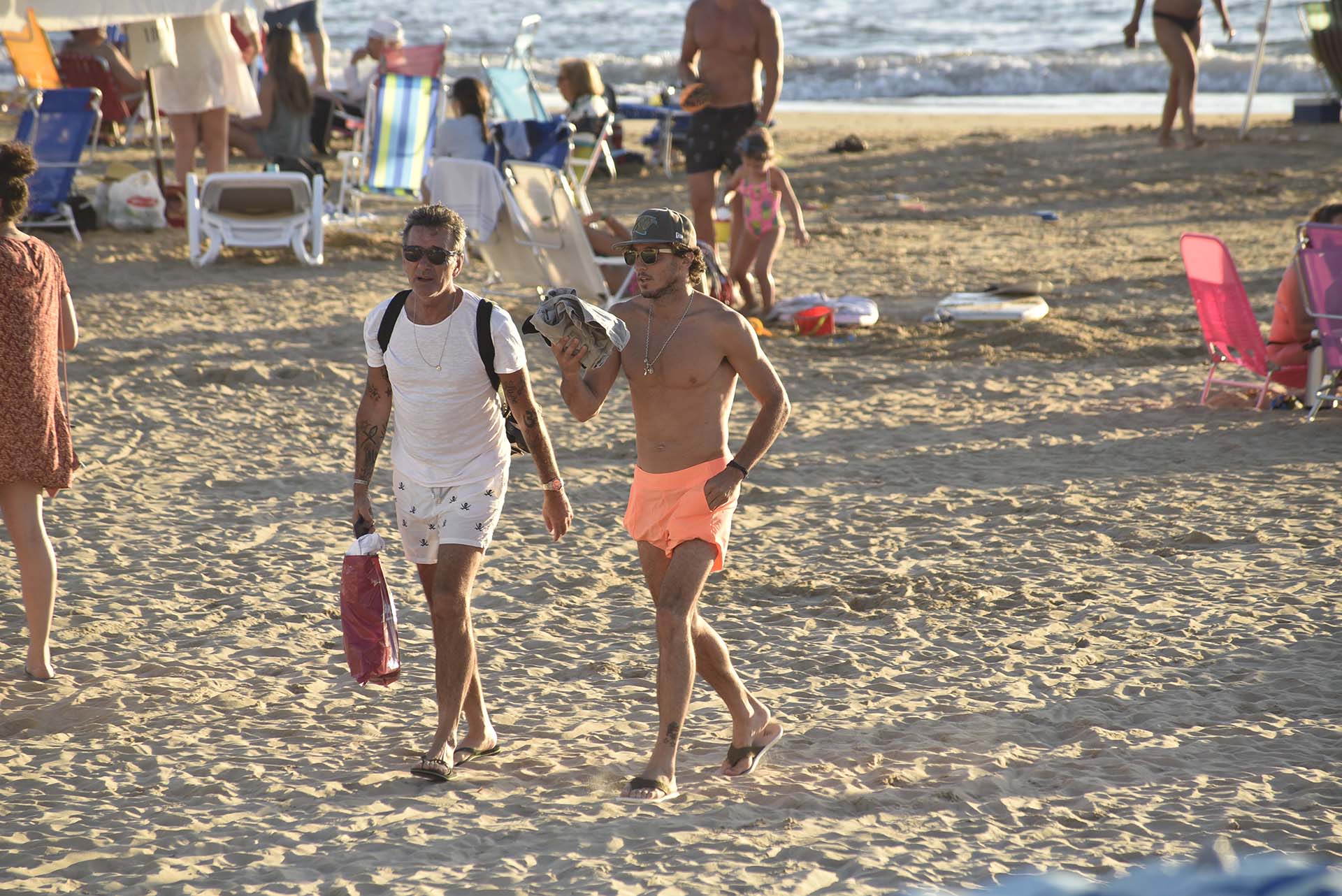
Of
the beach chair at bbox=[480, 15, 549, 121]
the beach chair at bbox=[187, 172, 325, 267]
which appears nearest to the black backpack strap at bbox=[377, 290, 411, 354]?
the beach chair at bbox=[187, 172, 325, 267]

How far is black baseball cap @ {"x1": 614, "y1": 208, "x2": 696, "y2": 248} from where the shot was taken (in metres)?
3.29

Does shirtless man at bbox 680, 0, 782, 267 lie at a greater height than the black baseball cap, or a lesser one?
greater

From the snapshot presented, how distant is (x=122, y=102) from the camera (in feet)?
50.3

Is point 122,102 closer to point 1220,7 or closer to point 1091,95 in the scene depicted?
point 1220,7

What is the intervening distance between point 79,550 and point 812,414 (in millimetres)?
3459

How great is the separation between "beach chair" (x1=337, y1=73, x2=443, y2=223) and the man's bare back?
2.94m

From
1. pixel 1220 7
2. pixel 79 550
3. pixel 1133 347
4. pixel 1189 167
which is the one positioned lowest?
pixel 79 550

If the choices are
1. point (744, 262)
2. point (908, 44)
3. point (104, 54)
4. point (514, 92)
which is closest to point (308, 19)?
point (104, 54)

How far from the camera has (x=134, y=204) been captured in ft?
34.3

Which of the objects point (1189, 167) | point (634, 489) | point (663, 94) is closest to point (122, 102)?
point (663, 94)

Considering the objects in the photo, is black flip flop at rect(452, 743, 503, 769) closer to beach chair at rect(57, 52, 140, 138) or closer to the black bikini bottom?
the black bikini bottom

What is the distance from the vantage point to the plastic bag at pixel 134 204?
10.5 metres

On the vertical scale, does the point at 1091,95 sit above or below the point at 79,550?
above

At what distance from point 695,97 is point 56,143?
483cm
